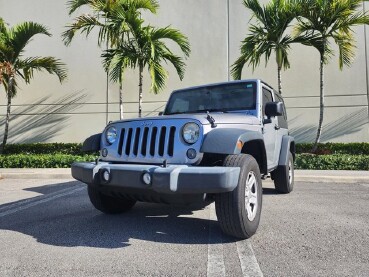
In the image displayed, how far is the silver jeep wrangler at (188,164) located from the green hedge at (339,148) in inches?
307

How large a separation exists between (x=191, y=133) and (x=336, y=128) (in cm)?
1030

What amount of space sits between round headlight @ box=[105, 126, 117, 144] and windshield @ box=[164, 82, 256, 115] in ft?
4.02

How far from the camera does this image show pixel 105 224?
3.83 m

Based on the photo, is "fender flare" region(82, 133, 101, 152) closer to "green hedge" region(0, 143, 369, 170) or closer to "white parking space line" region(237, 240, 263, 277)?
"white parking space line" region(237, 240, 263, 277)

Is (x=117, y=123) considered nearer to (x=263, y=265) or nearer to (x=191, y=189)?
(x=191, y=189)

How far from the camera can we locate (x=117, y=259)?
274 cm

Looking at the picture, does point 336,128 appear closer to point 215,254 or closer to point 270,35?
point 270,35

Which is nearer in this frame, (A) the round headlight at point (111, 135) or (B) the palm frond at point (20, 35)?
(A) the round headlight at point (111, 135)

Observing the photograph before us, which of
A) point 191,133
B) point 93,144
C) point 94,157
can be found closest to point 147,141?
point 191,133

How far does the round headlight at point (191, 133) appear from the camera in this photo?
10.3 ft

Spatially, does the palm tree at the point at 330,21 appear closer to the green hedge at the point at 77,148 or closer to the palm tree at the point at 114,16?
the green hedge at the point at 77,148

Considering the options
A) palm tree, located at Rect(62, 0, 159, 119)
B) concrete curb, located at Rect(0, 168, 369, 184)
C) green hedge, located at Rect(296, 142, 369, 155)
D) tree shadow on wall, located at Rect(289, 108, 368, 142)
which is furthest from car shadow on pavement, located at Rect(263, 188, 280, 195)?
tree shadow on wall, located at Rect(289, 108, 368, 142)

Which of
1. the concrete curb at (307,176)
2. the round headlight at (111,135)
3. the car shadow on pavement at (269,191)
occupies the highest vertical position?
the round headlight at (111,135)

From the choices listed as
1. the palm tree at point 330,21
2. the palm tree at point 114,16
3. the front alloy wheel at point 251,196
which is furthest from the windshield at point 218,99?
the palm tree at point 330,21
